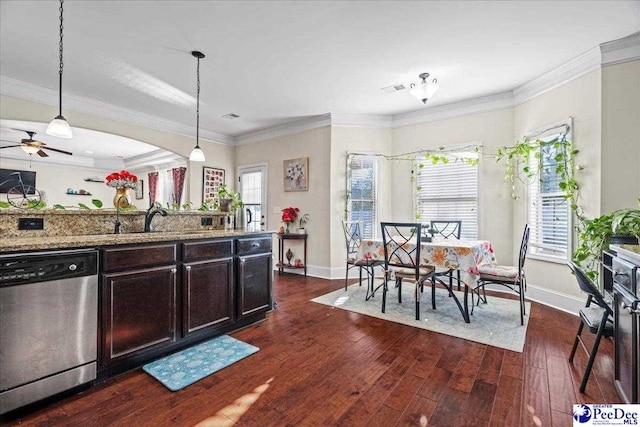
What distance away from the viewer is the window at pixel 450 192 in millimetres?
4492

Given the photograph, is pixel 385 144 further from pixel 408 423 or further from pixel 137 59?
pixel 408 423

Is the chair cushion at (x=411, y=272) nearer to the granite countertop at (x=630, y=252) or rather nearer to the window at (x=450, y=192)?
the granite countertop at (x=630, y=252)

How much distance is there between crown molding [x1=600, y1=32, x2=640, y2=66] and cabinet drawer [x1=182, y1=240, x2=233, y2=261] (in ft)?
14.0

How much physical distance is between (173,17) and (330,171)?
310cm

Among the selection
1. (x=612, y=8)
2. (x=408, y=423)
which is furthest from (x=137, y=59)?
(x=612, y=8)

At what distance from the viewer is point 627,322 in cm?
151

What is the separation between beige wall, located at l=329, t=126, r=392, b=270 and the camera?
509cm

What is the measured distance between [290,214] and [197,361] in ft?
11.5

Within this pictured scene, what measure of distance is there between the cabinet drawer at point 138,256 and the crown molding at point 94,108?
3.61m

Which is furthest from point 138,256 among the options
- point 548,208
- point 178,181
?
point 178,181

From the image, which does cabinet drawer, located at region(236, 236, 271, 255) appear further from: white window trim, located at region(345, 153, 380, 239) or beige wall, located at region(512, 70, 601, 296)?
beige wall, located at region(512, 70, 601, 296)

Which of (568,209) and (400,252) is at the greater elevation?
(568,209)

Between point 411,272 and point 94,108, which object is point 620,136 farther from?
point 94,108

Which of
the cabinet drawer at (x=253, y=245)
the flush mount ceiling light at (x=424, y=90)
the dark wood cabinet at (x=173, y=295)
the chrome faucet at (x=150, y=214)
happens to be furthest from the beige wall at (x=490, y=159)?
the chrome faucet at (x=150, y=214)
